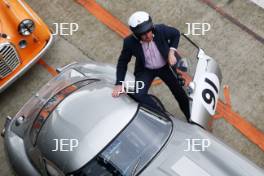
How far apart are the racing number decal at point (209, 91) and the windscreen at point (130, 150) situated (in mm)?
633

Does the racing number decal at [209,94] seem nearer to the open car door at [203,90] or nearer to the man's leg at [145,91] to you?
the open car door at [203,90]

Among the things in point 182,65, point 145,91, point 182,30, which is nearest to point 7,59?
point 145,91

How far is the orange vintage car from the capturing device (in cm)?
790

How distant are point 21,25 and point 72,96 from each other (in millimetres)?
1879

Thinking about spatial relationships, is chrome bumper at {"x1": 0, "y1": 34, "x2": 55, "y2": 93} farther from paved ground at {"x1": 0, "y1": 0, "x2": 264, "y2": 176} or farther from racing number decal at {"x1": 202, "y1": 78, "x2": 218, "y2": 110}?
racing number decal at {"x1": 202, "y1": 78, "x2": 218, "y2": 110}

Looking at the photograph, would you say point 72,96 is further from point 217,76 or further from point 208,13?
point 208,13

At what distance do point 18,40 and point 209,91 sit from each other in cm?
304

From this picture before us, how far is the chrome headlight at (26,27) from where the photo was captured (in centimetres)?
799

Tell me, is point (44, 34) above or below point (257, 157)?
above

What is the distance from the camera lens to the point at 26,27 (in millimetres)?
8031

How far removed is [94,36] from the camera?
8883 mm

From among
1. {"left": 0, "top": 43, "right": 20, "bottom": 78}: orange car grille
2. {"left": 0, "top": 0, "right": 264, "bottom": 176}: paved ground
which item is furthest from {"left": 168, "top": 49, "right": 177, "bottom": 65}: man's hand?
{"left": 0, "top": 43, "right": 20, "bottom": 78}: orange car grille

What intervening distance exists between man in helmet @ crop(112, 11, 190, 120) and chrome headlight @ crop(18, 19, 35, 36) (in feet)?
6.60

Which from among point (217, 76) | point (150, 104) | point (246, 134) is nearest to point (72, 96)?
point (150, 104)
